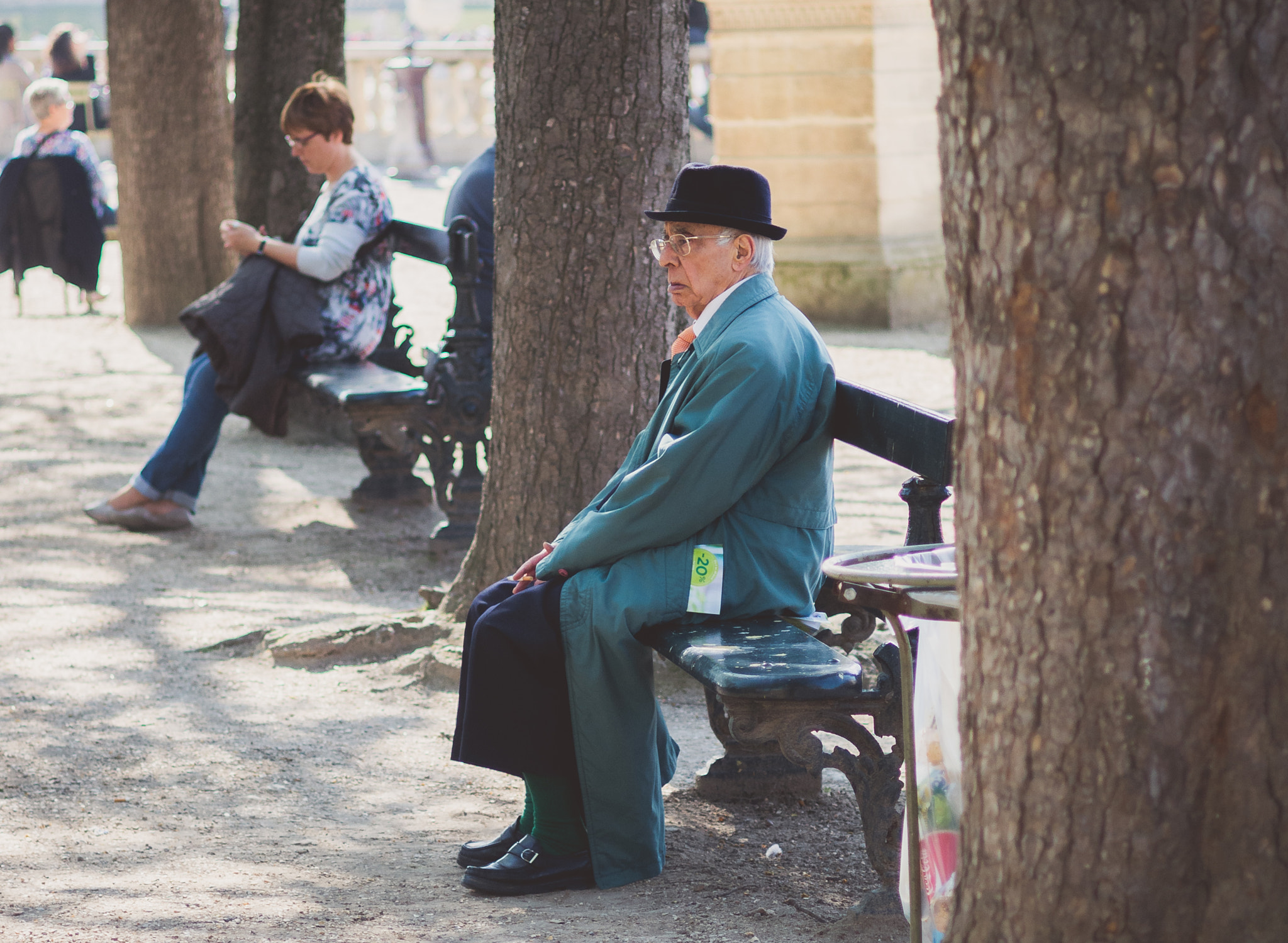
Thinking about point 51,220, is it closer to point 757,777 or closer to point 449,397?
point 449,397

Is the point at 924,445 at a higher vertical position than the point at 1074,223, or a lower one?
lower

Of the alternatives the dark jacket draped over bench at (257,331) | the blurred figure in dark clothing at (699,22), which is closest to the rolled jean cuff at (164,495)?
the dark jacket draped over bench at (257,331)

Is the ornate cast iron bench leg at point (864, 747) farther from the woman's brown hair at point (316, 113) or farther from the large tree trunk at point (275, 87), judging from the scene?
the large tree trunk at point (275, 87)

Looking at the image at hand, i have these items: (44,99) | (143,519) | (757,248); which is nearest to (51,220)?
(44,99)

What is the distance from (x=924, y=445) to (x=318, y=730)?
6.65ft

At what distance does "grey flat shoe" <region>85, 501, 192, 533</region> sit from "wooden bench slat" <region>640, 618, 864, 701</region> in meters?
4.04

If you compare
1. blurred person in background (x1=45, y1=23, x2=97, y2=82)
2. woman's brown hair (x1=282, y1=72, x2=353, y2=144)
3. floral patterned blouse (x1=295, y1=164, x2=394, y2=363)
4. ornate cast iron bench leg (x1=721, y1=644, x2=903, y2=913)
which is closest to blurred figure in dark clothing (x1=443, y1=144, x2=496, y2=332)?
floral patterned blouse (x1=295, y1=164, x2=394, y2=363)

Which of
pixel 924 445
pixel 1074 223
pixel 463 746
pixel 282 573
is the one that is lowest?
pixel 282 573

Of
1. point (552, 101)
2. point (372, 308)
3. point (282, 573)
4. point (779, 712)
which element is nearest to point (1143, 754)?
point (779, 712)

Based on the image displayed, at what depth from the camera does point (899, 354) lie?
439 inches

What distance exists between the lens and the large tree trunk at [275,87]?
27.5ft

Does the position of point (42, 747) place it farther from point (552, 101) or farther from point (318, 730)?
point (552, 101)

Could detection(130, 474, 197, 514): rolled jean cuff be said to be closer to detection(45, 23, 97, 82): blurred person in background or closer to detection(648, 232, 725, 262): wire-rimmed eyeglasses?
detection(648, 232, 725, 262): wire-rimmed eyeglasses

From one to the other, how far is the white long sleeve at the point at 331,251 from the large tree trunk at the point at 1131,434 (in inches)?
196
